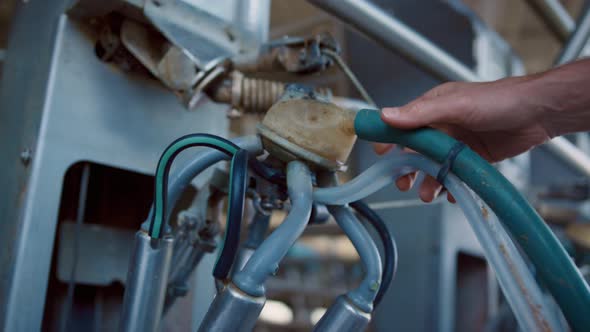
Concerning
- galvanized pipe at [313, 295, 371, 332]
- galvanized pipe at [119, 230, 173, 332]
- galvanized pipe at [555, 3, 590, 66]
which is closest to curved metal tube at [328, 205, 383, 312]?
galvanized pipe at [313, 295, 371, 332]

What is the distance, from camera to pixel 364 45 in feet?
4.58

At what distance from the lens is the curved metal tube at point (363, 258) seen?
36 centimetres

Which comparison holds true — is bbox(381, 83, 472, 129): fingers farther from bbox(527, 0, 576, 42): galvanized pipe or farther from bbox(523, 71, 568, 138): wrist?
bbox(527, 0, 576, 42): galvanized pipe

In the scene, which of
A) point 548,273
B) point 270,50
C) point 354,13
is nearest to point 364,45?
point 354,13

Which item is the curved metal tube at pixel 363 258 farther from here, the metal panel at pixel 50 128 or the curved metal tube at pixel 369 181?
the metal panel at pixel 50 128

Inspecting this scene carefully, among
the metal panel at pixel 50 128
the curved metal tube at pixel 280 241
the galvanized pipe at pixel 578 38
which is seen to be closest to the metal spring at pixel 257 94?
the metal panel at pixel 50 128

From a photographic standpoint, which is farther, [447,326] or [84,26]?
[447,326]

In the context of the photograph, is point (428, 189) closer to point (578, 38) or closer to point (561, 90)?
point (561, 90)

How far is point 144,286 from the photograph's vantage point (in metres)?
0.39

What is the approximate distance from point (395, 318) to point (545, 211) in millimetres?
1043

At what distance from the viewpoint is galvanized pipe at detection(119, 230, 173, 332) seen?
1.26 feet

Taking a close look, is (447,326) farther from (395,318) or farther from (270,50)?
(270,50)

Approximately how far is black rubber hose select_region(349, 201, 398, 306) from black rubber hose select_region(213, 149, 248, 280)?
0.13 m

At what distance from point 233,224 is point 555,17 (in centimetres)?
113
